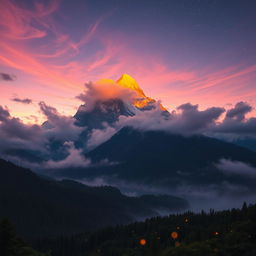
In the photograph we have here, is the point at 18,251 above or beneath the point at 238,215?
beneath

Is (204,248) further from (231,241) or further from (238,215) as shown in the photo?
(238,215)

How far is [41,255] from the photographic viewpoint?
121 ft

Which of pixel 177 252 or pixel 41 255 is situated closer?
pixel 41 255

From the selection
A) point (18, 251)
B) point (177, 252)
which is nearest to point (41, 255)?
point (18, 251)

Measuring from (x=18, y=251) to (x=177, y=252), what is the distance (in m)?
42.2

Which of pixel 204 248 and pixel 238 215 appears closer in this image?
pixel 204 248

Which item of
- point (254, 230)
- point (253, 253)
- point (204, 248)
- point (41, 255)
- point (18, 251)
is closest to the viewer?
point (41, 255)

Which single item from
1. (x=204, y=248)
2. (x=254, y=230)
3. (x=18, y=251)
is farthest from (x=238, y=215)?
(x=18, y=251)

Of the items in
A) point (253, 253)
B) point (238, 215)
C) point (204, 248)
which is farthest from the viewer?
point (238, 215)

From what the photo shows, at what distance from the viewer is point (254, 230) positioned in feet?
276

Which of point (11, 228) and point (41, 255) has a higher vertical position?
point (11, 228)

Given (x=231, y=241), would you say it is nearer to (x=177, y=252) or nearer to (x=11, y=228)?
(x=177, y=252)

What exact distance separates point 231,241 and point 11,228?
206ft

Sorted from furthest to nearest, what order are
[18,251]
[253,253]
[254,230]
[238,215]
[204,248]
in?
[238,215]
[254,230]
[204,248]
[253,253]
[18,251]
